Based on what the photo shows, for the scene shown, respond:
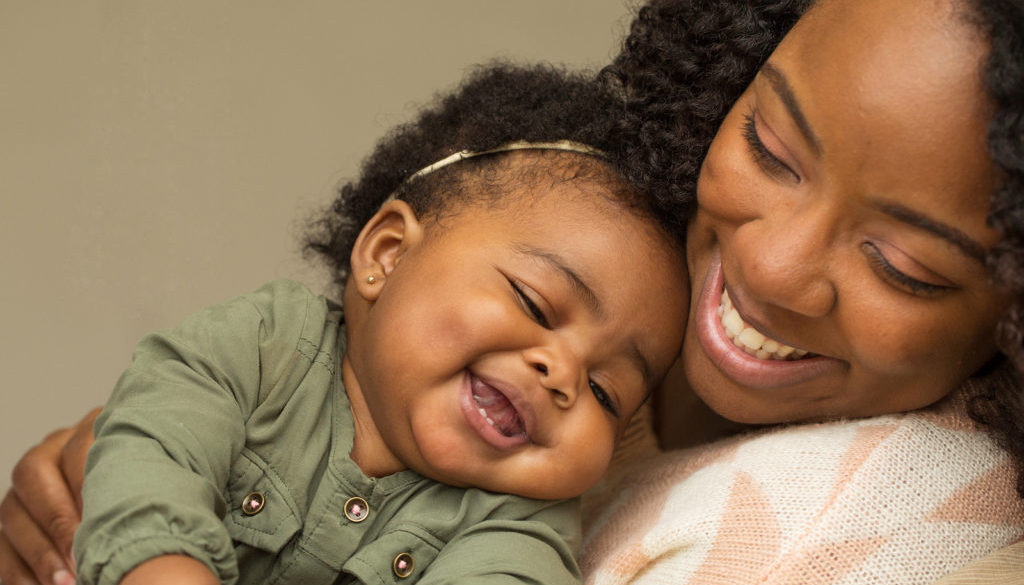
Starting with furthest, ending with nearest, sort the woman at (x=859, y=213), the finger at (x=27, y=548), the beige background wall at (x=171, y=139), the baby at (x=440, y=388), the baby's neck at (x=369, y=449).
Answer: the beige background wall at (x=171, y=139)
the finger at (x=27, y=548)
the baby's neck at (x=369, y=449)
the baby at (x=440, y=388)
the woman at (x=859, y=213)

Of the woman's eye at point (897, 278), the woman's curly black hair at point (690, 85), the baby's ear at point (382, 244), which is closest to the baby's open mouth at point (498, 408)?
the baby's ear at point (382, 244)

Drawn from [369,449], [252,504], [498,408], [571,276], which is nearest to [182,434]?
[252,504]

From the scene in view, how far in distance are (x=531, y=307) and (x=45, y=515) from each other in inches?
31.9

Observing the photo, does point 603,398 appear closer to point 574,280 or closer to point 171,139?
point 574,280

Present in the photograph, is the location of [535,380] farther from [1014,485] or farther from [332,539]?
[1014,485]

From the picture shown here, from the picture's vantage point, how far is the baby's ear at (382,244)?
52.4 inches

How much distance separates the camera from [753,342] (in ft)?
3.77

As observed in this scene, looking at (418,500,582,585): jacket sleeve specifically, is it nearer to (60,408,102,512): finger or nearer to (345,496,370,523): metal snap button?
(345,496,370,523): metal snap button

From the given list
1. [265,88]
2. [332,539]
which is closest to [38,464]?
[332,539]

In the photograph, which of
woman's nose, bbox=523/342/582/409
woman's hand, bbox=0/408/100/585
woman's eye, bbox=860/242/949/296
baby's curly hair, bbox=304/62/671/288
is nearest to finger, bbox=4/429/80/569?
woman's hand, bbox=0/408/100/585

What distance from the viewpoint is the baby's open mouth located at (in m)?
1.20

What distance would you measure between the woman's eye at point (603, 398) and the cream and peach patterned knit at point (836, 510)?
0.14m

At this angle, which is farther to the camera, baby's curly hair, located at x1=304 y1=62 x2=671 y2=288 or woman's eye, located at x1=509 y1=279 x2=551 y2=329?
baby's curly hair, located at x1=304 y1=62 x2=671 y2=288

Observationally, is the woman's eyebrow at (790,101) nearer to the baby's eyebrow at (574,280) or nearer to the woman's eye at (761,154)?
the woman's eye at (761,154)
